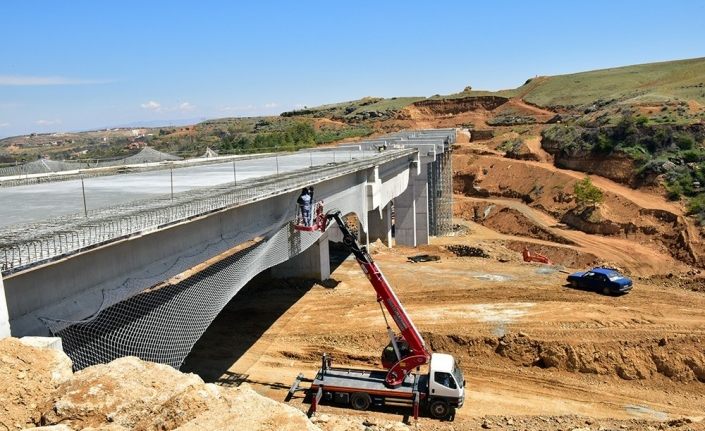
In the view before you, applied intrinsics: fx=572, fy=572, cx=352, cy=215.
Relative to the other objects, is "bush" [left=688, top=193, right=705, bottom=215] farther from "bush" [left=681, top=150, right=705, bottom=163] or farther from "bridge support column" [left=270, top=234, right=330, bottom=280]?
"bridge support column" [left=270, top=234, right=330, bottom=280]

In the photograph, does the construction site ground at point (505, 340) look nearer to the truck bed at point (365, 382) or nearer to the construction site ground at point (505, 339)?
the construction site ground at point (505, 339)

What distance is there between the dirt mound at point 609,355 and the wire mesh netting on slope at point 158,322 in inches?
365

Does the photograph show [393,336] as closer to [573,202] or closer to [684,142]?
[573,202]

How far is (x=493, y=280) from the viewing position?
2773 cm

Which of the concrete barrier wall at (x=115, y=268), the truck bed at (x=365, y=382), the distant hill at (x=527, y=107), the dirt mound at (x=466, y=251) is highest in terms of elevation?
the distant hill at (x=527, y=107)

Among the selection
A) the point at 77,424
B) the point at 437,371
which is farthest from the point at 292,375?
the point at 77,424

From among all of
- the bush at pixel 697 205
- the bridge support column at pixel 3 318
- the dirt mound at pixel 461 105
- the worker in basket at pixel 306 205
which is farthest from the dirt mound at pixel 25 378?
the dirt mound at pixel 461 105

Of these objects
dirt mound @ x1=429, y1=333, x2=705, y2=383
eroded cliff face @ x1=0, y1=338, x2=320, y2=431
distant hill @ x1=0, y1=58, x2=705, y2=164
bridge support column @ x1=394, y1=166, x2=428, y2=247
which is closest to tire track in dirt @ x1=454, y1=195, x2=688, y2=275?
bridge support column @ x1=394, y1=166, x2=428, y2=247

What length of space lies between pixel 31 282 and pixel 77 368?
1588mm

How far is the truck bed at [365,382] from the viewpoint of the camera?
590 inches

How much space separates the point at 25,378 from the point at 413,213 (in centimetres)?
3756

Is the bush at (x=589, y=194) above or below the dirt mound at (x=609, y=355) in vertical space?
above

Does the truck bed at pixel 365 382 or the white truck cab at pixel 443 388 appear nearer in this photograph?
the white truck cab at pixel 443 388

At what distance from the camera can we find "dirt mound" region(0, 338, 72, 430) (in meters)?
6.77
